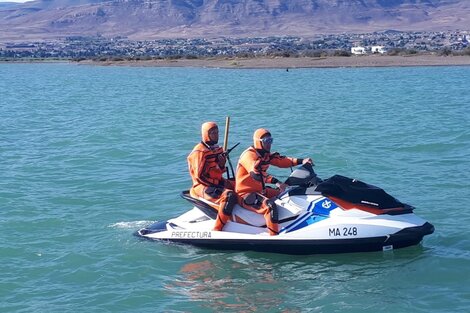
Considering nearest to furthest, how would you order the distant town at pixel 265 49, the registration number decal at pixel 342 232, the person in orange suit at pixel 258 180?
the registration number decal at pixel 342 232, the person in orange suit at pixel 258 180, the distant town at pixel 265 49

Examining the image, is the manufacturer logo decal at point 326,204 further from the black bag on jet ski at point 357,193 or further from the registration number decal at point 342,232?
the registration number decal at point 342,232

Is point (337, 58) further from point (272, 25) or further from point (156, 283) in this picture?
point (272, 25)

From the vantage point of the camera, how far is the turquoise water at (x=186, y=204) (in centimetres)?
1040

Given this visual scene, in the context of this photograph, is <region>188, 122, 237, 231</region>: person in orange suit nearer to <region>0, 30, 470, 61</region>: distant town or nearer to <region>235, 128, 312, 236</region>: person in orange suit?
<region>235, 128, 312, 236</region>: person in orange suit

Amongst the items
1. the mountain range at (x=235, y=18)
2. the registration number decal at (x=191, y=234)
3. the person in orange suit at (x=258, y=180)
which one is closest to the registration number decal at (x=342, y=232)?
the person in orange suit at (x=258, y=180)

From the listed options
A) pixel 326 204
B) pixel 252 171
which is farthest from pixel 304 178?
pixel 252 171

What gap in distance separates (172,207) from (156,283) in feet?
12.8

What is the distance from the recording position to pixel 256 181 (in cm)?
1163

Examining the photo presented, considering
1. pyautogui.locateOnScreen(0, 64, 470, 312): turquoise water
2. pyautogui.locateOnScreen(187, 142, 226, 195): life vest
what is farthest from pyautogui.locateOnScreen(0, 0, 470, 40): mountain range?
pyautogui.locateOnScreen(187, 142, 226, 195): life vest

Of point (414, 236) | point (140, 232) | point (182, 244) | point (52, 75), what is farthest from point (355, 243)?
point (52, 75)

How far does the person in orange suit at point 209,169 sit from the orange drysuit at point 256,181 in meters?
0.19

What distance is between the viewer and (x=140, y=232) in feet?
41.2

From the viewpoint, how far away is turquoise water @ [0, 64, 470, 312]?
10.4 meters

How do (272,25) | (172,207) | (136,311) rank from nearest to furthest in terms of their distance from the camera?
(136,311)
(172,207)
(272,25)
